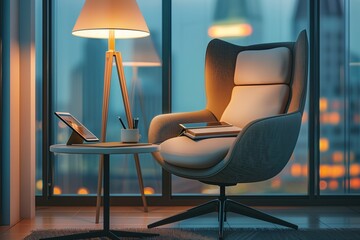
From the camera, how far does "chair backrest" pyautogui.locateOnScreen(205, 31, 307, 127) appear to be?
10.8 feet

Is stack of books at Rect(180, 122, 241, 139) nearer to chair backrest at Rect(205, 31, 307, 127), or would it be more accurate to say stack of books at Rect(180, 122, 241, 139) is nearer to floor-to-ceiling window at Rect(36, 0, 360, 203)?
chair backrest at Rect(205, 31, 307, 127)

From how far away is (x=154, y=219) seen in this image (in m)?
3.47

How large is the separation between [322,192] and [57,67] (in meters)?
2.04

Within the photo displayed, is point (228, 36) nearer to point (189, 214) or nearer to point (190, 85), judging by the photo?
point (190, 85)

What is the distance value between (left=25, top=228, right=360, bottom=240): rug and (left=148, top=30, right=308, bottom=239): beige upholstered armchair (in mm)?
81

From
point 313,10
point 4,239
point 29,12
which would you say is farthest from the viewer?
point 313,10

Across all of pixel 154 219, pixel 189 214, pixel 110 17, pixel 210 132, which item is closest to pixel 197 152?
pixel 210 132

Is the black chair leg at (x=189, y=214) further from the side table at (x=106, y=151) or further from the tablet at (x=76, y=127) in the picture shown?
the tablet at (x=76, y=127)

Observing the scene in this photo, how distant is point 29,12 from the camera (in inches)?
137

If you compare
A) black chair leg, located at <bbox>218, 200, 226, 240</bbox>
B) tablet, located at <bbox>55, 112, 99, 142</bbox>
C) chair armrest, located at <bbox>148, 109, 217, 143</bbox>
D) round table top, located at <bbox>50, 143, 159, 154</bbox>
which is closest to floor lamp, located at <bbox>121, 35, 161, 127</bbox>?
chair armrest, located at <bbox>148, 109, 217, 143</bbox>

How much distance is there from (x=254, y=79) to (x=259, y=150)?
0.75m

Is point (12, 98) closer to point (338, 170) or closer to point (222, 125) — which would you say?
point (222, 125)

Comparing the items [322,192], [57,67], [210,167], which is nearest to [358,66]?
[322,192]

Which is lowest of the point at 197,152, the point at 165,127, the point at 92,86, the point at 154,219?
the point at 154,219
